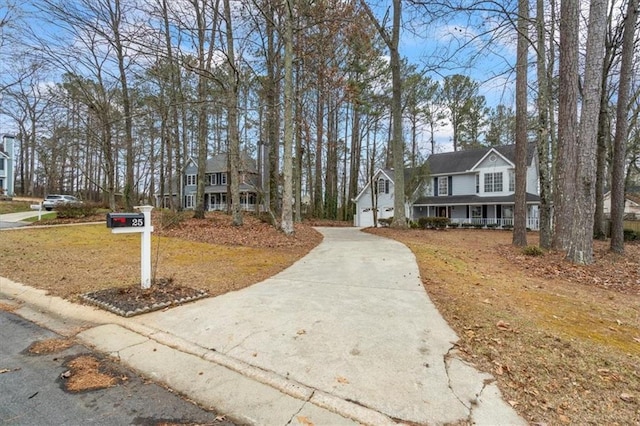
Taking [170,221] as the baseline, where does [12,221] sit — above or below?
below

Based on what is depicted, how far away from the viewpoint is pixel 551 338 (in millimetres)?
3395

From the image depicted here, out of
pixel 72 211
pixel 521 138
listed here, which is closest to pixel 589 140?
pixel 521 138

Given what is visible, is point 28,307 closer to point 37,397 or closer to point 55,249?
point 37,397

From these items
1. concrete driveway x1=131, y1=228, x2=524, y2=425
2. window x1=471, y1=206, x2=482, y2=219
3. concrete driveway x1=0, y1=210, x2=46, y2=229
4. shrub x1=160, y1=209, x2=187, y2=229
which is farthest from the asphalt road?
window x1=471, y1=206, x2=482, y2=219

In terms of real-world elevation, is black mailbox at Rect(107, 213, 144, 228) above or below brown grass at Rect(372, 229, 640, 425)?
above

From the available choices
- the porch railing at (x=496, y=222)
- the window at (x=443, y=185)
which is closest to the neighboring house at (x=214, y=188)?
the window at (x=443, y=185)

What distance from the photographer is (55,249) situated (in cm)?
895

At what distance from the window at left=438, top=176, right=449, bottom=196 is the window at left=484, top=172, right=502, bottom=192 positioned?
121 inches

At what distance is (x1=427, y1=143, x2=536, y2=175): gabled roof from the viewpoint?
2531 cm

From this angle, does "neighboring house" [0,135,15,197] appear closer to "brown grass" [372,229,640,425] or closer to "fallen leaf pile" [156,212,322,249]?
"fallen leaf pile" [156,212,322,249]

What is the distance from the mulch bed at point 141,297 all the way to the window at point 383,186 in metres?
25.9

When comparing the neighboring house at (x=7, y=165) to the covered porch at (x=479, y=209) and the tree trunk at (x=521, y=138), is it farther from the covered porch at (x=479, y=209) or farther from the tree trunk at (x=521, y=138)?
the tree trunk at (x=521, y=138)

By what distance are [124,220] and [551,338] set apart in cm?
517

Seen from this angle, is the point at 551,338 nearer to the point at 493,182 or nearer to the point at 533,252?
the point at 533,252
